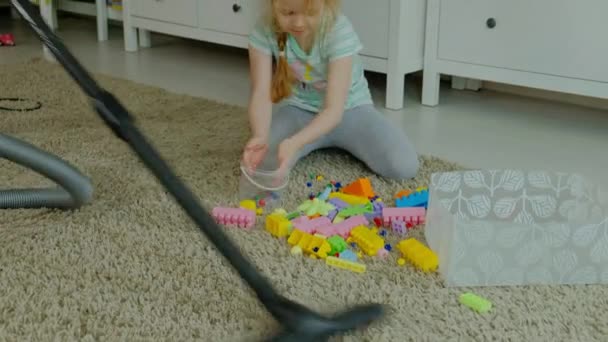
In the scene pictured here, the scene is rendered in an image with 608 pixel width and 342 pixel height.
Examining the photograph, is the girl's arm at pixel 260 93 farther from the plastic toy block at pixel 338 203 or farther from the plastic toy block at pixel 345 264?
the plastic toy block at pixel 345 264

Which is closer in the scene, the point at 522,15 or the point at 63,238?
the point at 63,238

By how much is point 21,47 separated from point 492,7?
179cm

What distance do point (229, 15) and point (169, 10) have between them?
314mm

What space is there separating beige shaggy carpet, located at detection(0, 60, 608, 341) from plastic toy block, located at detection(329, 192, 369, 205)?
0.21 ft

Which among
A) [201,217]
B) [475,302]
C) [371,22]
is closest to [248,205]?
[475,302]

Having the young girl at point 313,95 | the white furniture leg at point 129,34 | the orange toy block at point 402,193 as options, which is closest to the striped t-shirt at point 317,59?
the young girl at point 313,95

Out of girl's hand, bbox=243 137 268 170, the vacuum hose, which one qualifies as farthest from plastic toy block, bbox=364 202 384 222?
the vacuum hose

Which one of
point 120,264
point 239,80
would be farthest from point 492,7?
point 120,264

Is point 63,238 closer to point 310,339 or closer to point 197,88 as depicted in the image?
point 310,339

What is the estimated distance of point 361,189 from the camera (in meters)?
1.31

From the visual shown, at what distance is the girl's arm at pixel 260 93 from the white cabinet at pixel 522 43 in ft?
2.01

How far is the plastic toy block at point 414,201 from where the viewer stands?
4.11 feet

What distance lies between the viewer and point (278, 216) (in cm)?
118

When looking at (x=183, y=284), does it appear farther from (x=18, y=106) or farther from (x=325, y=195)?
(x=18, y=106)
